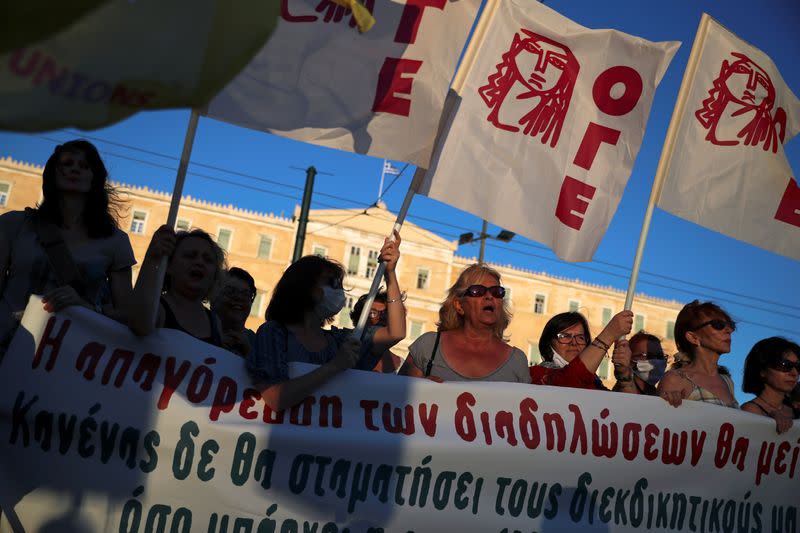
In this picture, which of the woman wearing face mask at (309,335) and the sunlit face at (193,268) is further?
the sunlit face at (193,268)

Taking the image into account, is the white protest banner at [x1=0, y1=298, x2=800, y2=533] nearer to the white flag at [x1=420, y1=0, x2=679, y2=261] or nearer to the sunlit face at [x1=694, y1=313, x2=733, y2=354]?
the sunlit face at [x1=694, y1=313, x2=733, y2=354]

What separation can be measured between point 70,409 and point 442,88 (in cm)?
254

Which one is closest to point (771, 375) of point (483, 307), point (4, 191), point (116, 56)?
point (483, 307)

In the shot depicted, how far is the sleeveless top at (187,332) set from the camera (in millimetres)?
3605

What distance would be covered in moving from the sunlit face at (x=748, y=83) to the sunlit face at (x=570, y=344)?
2.04 metres

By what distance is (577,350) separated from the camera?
5164mm

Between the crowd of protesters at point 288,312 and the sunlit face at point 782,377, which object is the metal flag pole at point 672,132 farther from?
the sunlit face at point 782,377

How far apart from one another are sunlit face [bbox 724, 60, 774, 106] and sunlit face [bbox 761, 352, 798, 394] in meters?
1.94

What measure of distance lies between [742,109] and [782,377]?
200cm

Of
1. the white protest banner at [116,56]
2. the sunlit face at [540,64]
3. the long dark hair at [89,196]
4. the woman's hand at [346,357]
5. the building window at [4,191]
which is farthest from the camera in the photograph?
the building window at [4,191]

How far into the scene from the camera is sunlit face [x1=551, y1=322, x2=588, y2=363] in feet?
16.8

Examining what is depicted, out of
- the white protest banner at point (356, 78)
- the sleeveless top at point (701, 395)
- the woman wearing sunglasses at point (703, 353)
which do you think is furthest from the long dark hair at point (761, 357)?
the white protest banner at point (356, 78)

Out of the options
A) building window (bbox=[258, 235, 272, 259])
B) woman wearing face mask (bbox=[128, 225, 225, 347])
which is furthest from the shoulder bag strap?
building window (bbox=[258, 235, 272, 259])

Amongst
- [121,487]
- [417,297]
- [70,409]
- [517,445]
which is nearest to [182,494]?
[121,487]
